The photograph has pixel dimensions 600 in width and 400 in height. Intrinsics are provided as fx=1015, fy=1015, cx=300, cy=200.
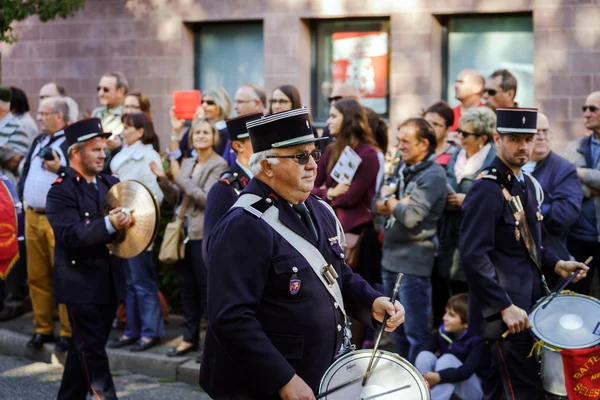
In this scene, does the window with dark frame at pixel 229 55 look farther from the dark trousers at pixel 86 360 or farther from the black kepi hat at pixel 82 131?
the dark trousers at pixel 86 360

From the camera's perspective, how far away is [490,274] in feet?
21.2

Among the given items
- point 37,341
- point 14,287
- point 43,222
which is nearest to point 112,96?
point 43,222

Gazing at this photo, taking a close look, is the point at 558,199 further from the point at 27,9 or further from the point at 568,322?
the point at 27,9

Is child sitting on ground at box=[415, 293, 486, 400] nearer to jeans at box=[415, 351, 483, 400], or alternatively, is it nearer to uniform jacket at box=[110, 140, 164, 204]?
jeans at box=[415, 351, 483, 400]

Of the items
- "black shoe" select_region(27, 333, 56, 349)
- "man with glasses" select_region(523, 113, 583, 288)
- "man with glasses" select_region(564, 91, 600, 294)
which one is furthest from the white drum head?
"black shoe" select_region(27, 333, 56, 349)

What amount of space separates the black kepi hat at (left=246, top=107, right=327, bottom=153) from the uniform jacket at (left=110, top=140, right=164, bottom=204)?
5.15 m

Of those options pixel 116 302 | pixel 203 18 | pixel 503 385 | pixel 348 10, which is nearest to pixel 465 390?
pixel 503 385

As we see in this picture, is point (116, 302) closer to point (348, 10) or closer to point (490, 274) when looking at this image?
point (490, 274)

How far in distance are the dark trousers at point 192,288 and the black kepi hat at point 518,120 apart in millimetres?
3478

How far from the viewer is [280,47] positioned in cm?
1308

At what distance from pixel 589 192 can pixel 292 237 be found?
4682 mm

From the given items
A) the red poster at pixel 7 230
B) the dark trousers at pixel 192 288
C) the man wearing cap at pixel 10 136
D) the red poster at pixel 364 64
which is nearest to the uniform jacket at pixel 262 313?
the red poster at pixel 7 230

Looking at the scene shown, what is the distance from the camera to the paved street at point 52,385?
839cm

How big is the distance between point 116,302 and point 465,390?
8.82 feet
